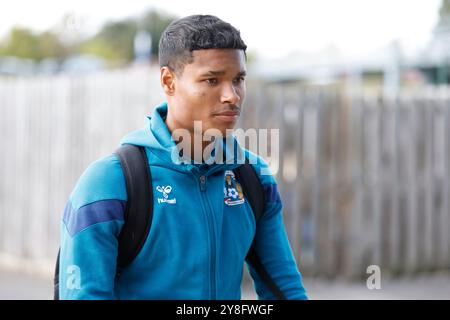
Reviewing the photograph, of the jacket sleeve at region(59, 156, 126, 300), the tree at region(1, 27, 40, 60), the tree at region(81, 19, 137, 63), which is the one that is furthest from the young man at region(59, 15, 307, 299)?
the tree at region(81, 19, 137, 63)

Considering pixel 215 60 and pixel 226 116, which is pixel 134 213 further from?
pixel 215 60

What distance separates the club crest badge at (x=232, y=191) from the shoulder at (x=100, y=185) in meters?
0.41

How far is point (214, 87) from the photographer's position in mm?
2350

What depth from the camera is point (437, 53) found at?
1848 centimetres

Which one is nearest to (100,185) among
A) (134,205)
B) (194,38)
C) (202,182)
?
(134,205)

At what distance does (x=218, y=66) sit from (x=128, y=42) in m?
63.1

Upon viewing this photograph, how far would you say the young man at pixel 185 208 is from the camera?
217 cm

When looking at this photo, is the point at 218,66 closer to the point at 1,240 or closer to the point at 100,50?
the point at 1,240

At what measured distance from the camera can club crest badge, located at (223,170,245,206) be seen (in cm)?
246

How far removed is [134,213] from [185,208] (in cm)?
19

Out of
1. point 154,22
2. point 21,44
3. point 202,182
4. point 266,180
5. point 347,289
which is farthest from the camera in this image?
point 154,22

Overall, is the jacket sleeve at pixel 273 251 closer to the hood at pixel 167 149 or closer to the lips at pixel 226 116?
the hood at pixel 167 149

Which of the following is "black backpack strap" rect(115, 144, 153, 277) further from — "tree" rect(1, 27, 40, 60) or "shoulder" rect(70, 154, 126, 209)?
"tree" rect(1, 27, 40, 60)

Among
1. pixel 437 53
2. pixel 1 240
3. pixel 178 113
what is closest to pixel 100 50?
pixel 437 53
